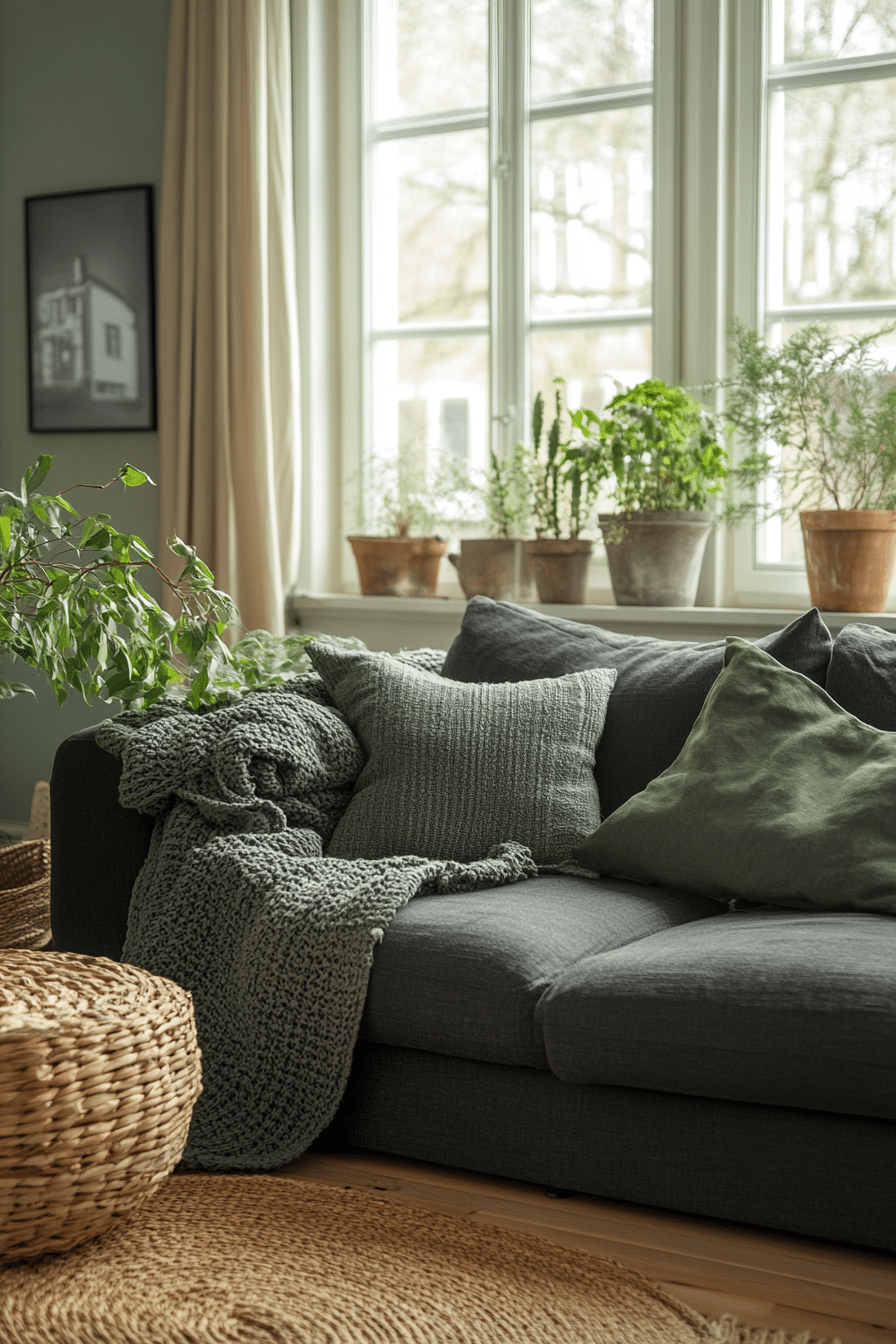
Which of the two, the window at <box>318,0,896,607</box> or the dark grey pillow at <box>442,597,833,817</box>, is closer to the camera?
the dark grey pillow at <box>442,597,833,817</box>

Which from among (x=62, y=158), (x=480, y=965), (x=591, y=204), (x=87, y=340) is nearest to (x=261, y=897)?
(x=480, y=965)

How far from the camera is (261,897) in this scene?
6.75 feet

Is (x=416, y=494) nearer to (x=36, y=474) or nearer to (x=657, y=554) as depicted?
(x=657, y=554)

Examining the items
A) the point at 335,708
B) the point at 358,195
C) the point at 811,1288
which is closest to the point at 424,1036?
the point at 811,1288

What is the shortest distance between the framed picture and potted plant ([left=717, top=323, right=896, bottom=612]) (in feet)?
5.81

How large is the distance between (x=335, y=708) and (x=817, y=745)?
855 millimetres

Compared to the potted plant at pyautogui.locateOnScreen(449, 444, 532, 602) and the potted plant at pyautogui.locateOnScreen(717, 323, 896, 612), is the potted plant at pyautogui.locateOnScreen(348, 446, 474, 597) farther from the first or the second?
the potted plant at pyautogui.locateOnScreen(717, 323, 896, 612)

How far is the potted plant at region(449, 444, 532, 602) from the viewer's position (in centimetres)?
348

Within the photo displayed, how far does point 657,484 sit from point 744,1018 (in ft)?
5.97

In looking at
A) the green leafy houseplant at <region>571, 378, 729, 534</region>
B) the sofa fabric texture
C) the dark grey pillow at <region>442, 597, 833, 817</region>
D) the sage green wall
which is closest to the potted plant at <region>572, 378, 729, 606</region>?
the green leafy houseplant at <region>571, 378, 729, 534</region>

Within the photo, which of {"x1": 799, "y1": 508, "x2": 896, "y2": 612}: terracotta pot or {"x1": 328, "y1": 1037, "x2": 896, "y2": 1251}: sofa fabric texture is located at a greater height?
{"x1": 799, "y1": 508, "x2": 896, "y2": 612}: terracotta pot

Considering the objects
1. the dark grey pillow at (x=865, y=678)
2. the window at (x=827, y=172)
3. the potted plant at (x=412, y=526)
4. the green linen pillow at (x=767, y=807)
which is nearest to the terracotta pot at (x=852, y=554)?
the window at (x=827, y=172)

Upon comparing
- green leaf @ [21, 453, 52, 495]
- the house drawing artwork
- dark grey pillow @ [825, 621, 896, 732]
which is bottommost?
dark grey pillow @ [825, 621, 896, 732]

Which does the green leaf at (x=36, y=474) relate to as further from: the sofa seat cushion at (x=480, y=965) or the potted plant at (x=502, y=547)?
the potted plant at (x=502, y=547)
